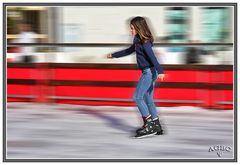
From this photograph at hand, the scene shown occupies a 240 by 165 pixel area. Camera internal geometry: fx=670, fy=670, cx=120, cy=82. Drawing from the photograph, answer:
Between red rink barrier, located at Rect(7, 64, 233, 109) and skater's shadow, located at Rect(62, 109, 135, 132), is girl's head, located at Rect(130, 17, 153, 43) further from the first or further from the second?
red rink barrier, located at Rect(7, 64, 233, 109)

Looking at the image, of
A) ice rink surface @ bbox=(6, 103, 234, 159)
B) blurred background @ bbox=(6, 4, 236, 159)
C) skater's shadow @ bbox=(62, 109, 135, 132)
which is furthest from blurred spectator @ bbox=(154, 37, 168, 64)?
skater's shadow @ bbox=(62, 109, 135, 132)

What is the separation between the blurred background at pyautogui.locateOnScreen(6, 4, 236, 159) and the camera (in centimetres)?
758

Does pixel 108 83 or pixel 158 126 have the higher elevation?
pixel 108 83

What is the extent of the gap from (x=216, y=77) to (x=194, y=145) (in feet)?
7.55

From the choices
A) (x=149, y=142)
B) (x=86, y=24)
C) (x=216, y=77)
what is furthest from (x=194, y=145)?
(x=86, y=24)

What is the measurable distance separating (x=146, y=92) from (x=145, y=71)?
0.27 m

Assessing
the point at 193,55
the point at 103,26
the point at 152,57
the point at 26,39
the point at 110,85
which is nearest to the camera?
the point at 152,57

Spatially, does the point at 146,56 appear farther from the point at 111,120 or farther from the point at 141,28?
the point at 111,120

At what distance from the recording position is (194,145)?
24.4ft

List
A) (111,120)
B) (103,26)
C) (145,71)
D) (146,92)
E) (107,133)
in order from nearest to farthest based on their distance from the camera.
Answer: (145,71) < (146,92) < (107,133) < (111,120) < (103,26)

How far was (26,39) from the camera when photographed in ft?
35.8

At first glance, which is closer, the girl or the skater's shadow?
the girl

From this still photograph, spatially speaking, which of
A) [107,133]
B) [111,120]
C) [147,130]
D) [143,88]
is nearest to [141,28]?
[143,88]

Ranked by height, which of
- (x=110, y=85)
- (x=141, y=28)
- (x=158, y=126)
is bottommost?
(x=158, y=126)
